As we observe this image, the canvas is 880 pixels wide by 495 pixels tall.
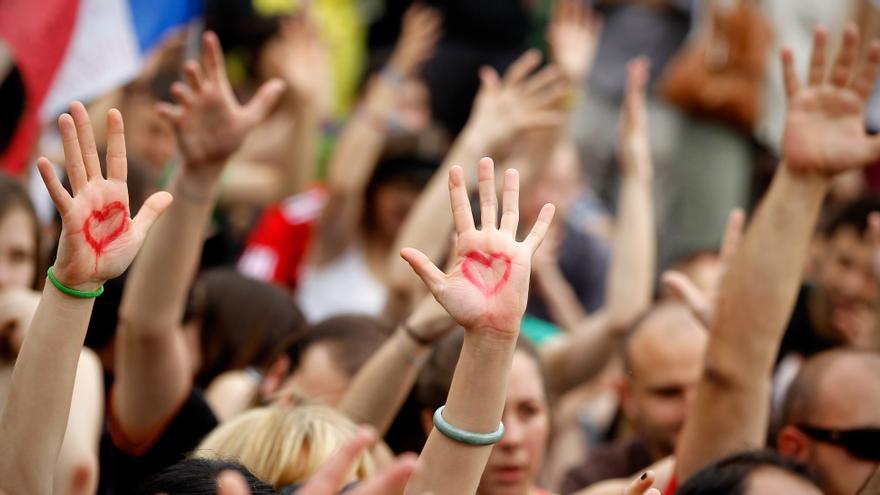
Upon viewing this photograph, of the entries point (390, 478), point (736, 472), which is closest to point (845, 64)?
point (736, 472)

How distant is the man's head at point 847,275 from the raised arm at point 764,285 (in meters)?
1.59

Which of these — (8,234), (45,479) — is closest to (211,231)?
(8,234)

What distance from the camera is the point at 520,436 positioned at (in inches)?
136

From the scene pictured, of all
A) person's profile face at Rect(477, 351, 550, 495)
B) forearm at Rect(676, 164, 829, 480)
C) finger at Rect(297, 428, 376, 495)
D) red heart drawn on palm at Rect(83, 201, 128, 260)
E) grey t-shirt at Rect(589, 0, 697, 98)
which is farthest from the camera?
grey t-shirt at Rect(589, 0, 697, 98)

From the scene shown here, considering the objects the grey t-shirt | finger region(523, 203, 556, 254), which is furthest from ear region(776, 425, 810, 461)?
the grey t-shirt

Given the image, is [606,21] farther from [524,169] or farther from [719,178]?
[524,169]

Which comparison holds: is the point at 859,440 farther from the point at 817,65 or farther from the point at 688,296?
the point at 817,65

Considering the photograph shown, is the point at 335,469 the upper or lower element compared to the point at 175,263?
upper

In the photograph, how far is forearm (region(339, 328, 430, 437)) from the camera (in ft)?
10.4

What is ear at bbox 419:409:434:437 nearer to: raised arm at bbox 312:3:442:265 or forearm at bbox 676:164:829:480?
forearm at bbox 676:164:829:480

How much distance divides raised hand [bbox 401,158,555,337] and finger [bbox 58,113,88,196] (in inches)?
23.9

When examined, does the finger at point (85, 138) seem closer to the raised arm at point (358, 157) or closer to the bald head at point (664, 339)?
the bald head at point (664, 339)

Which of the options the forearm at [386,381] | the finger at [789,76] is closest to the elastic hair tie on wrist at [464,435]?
the forearm at [386,381]

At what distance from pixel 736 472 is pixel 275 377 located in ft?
5.23
